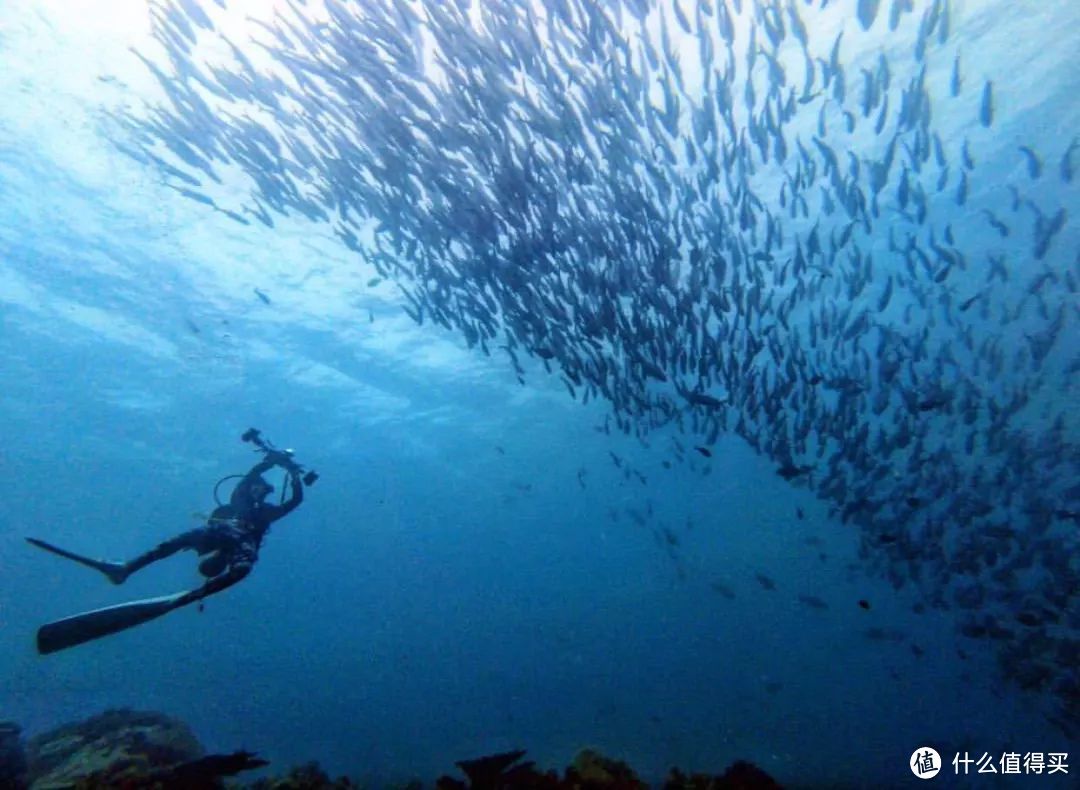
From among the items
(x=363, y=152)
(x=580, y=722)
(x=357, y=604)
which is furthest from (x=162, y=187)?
(x=357, y=604)

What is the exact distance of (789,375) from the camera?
1297 cm

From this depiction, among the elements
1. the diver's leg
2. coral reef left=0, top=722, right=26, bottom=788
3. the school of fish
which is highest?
the school of fish

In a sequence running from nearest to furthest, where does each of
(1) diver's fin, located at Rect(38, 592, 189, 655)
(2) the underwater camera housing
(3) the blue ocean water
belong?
(1) diver's fin, located at Rect(38, 592, 189, 655), (2) the underwater camera housing, (3) the blue ocean water

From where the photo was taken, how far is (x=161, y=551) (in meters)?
8.18

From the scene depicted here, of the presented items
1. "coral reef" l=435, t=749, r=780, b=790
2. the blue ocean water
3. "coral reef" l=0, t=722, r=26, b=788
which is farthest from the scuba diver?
"coral reef" l=435, t=749, r=780, b=790

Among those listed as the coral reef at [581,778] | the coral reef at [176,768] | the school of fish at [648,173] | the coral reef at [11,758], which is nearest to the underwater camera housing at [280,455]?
the coral reef at [176,768]

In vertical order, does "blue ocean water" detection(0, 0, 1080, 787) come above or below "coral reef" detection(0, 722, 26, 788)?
above

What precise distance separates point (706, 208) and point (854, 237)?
26.1 feet

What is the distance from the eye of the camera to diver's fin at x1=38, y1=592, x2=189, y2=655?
6.96 metres

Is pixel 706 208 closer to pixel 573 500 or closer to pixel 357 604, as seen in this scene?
pixel 573 500

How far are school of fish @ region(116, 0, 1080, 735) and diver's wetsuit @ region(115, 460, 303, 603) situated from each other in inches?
195

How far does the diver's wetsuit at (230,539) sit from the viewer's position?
25.8 ft

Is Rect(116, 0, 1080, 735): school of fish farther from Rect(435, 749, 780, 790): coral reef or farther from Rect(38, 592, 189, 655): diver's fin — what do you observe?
Rect(38, 592, 189, 655): diver's fin

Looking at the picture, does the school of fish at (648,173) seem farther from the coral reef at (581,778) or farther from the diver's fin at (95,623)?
the diver's fin at (95,623)
